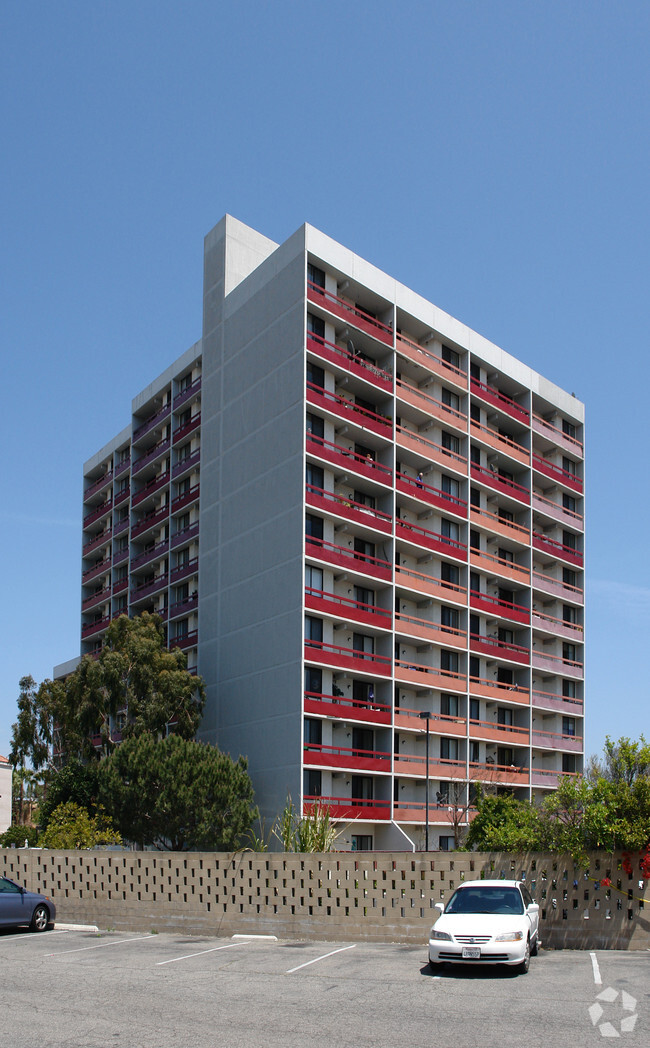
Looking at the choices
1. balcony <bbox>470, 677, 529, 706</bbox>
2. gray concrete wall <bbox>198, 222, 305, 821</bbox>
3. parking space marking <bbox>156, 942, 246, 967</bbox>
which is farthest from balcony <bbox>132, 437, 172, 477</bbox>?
parking space marking <bbox>156, 942, 246, 967</bbox>

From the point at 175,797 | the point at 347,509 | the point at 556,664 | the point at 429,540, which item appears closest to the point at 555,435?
the point at 556,664

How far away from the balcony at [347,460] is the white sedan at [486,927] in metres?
30.3

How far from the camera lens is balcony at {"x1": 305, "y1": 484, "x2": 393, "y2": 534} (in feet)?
159

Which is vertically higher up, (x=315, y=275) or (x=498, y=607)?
(x=315, y=275)

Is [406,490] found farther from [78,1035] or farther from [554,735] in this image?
[78,1035]

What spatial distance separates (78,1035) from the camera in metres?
12.8

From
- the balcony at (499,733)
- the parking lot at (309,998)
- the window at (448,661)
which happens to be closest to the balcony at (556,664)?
the balcony at (499,733)

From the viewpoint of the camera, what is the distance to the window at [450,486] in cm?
5817

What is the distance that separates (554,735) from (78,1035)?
54685 mm

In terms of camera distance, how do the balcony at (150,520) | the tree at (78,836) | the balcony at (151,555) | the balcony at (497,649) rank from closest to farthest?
the tree at (78,836) → the balcony at (497,649) → the balcony at (151,555) → the balcony at (150,520)

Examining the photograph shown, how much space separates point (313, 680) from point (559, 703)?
2413cm

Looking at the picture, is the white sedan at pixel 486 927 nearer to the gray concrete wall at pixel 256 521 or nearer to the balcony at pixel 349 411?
the gray concrete wall at pixel 256 521

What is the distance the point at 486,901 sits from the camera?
1988 cm

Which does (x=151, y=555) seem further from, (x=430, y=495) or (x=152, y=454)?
(x=430, y=495)
